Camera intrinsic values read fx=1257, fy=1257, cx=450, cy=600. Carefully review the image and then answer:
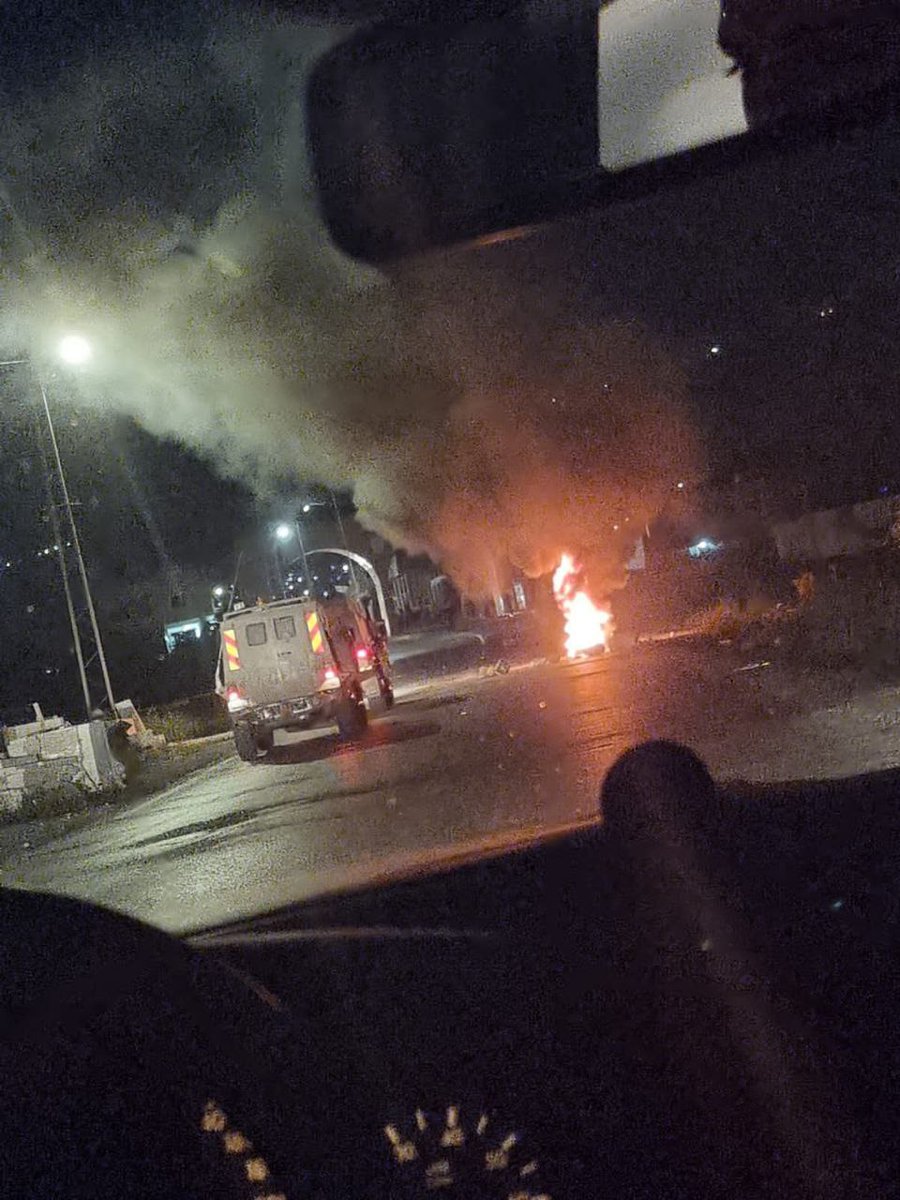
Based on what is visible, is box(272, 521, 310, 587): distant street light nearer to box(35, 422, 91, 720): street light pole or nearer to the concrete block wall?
box(35, 422, 91, 720): street light pole

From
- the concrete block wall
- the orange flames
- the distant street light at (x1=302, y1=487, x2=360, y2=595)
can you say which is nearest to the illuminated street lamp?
the concrete block wall

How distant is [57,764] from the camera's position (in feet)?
55.5

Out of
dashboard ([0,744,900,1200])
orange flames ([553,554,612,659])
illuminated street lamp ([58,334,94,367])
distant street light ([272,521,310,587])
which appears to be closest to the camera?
dashboard ([0,744,900,1200])

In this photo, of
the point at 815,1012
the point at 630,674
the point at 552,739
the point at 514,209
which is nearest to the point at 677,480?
the point at 630,674

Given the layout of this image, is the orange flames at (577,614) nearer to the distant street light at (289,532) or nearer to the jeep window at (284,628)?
the jeep window at (284,628)

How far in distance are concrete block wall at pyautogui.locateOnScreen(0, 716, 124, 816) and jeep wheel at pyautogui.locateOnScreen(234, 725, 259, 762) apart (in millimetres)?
1679

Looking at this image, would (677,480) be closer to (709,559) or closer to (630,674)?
(709,559)

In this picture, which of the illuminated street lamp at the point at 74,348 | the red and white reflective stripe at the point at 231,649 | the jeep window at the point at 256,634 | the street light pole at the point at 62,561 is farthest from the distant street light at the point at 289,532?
the illuminated street lamp at the point at 74,348

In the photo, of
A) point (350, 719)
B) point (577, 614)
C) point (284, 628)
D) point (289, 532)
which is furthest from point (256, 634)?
point (289, 532)

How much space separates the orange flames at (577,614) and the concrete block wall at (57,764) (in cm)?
A: 943

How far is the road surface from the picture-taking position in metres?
8.34

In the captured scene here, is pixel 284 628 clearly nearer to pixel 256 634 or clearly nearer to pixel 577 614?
pixel 256 634

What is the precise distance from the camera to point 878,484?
21203 mm

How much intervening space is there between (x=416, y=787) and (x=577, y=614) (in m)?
15.5
